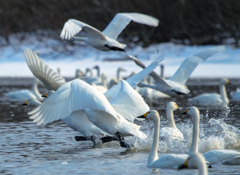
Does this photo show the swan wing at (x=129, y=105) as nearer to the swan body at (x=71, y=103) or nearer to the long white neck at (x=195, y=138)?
the swan body at (x=71, y=103)

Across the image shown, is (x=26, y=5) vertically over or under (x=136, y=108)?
over

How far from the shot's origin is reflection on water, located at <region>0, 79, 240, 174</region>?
566cm

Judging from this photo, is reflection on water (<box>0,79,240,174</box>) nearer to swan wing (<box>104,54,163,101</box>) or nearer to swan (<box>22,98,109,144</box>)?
swan (<box>22,98,109,144</box>)

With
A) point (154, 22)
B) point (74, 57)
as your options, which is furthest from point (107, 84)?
point (74, 57)

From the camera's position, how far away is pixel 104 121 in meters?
6.71

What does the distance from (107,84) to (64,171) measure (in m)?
10.4

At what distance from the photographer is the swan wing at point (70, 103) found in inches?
241

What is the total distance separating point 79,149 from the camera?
7.02m

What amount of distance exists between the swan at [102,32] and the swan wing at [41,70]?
108cm

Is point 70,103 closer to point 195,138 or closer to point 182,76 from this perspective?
point 195,138

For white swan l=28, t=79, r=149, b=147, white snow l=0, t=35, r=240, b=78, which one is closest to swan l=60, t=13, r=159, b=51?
white swan l=28, t=79, r=149, b=147

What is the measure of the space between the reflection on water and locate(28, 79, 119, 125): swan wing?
59 centimetres

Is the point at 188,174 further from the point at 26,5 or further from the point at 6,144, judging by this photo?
the point at 26,5

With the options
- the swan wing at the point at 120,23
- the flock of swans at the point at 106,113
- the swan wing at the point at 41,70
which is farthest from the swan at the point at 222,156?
the swan wing at the point at 120,23
